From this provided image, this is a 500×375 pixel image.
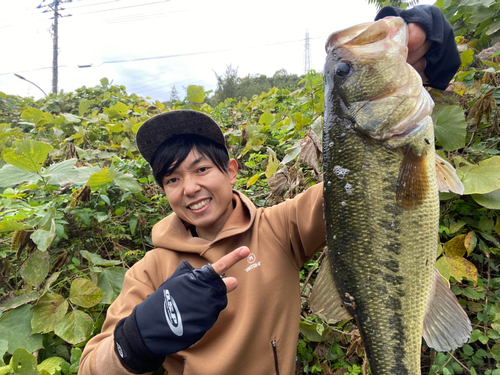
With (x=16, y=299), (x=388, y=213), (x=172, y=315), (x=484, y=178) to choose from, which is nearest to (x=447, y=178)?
(x=388, y=213)

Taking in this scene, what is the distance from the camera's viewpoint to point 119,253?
252 centimetres

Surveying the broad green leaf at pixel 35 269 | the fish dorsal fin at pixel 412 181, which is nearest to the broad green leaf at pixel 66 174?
the broad green leaf at pixel 35 269

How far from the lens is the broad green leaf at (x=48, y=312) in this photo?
1801 mm

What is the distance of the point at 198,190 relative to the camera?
62.7 inches

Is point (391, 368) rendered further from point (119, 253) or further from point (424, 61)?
point (119, 253)

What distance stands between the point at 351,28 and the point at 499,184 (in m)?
1.34

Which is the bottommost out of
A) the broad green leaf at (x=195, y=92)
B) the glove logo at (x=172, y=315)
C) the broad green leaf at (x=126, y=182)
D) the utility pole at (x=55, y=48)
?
the glove logo at (x=172, y=315)

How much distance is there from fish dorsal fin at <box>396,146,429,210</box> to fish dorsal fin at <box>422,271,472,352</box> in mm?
386

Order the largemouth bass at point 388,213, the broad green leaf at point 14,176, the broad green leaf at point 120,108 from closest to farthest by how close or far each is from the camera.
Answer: the largemouth bass at point 388,213, the broad green leaf at point 14,176, the broad green leaf at point 120,108

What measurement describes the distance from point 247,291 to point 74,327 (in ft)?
4.12

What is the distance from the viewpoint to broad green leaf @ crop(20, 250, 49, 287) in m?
1.93

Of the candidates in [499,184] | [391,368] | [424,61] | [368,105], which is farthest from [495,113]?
[391,368]

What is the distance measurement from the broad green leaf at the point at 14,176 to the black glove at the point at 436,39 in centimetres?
265

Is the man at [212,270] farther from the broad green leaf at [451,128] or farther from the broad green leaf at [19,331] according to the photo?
the broad green leaf at [19,331]
